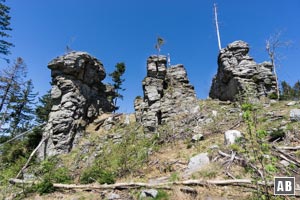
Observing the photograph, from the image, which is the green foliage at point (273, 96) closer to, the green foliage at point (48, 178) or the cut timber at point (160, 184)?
the cut timber at point (160, 184)

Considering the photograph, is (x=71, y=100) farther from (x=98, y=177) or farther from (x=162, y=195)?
(x=162, y=195)

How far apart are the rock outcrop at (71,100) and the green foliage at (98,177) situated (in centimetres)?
1307

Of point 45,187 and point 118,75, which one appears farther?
point 118,75

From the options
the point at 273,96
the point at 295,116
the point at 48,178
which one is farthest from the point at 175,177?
the point at 273,96

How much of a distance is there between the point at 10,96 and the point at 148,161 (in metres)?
24.4

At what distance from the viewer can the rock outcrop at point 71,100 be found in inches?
850

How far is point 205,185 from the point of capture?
7223 mm

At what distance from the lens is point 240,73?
19.5 m

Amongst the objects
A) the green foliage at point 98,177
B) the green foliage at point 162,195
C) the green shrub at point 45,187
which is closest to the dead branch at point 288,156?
the green foliage at point 162,195

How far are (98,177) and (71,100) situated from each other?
15972mm

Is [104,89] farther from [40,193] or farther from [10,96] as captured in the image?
[40,193]

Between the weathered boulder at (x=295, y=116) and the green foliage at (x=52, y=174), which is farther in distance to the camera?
the weathered boulder at (x=295, y=116)

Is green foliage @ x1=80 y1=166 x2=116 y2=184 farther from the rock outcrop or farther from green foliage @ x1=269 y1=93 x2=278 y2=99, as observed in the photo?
green foliage @ x1=269 y1=93 x2=278 y2=99

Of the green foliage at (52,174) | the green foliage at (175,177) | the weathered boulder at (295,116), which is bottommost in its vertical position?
the green foliage at (52,174)
